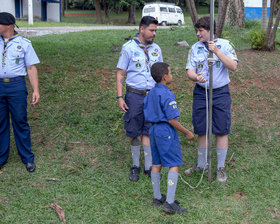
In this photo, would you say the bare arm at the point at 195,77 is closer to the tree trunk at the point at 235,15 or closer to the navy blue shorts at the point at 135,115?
the navy blue shorts at the point at 135,115

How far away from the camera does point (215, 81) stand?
4.57m

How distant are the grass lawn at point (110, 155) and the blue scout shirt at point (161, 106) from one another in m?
1.04

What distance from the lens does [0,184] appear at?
15.8 feet

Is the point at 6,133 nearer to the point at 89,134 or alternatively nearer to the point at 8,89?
the point at 8,89

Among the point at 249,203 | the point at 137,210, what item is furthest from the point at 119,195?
the point at 249,203

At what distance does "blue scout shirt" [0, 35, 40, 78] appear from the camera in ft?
15.8

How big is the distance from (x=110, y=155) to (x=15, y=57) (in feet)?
6.41

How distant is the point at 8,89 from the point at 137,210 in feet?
7.44

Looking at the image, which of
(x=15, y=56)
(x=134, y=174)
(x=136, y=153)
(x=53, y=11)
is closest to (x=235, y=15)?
(x=136, y=153)

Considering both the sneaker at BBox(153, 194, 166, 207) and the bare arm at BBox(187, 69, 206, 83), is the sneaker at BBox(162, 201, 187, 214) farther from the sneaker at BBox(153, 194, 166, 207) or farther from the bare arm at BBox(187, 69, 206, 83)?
the bare arm at BBox(187, 69, 206, 83)

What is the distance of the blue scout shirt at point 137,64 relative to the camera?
15.4 feet

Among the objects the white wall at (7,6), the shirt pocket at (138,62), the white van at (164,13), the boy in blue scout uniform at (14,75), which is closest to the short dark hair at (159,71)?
the shirt pocket at (138,62)

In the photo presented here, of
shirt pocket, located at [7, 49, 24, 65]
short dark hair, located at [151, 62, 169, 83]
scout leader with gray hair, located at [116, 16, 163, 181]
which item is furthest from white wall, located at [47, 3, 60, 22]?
short dark hair, located at [151, 62, 169, 83]

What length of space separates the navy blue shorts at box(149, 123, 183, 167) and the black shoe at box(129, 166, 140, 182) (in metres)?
1.01
